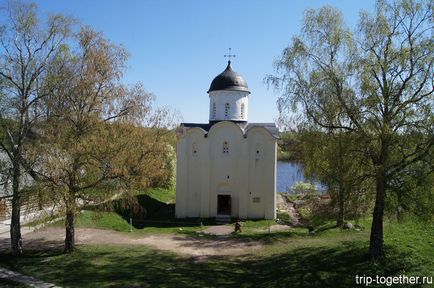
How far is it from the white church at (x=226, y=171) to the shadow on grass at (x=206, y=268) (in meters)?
10.6

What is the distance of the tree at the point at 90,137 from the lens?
51.8ft

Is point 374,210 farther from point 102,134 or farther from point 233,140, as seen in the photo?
point 233,140

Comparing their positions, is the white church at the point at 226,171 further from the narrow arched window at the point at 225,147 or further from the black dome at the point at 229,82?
the black dome at the point at 229,82

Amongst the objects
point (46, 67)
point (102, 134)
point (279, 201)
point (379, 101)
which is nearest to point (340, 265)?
point (379, 101)

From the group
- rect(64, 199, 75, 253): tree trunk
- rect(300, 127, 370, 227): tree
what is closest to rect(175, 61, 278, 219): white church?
rect(64, 199, 75, 253): tree trunk

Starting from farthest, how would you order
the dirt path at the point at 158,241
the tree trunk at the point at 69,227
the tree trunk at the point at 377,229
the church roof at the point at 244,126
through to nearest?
the church roof at the point at 244,126 < the dirt path at the point at 158,241 < the tree trunk at the point at 69,227 < the tree trunk at the point at 377,229

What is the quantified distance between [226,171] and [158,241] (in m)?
Answer: 9.84

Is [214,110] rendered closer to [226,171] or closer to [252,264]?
[226,171]

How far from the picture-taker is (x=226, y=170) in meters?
29.9

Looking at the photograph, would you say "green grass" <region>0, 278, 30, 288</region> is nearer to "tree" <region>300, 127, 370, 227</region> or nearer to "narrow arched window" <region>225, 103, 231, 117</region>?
"tree" <region>300, 127, 370, 227</region>

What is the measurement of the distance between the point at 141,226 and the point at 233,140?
9328 millimetres

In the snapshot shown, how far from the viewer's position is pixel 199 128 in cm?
2994

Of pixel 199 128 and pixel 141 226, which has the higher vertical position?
pixel 199 128

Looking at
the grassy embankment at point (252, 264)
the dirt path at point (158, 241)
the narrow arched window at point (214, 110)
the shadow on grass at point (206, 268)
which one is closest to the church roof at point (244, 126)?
the narrow arched window at point (214, 110)
